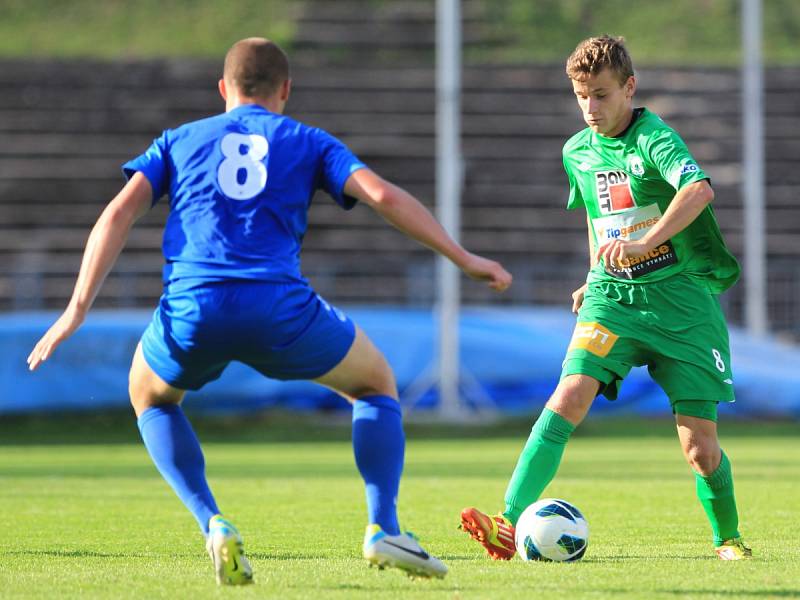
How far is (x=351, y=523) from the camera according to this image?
7660 millimetres

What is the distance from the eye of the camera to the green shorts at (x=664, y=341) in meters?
5.95

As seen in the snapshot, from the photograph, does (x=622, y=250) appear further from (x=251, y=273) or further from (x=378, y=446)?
(x=251, y=273)

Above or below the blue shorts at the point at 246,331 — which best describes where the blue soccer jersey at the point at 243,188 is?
above

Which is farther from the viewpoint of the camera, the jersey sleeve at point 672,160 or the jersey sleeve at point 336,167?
the jersey sleeve at point 672,160

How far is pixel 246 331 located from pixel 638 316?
193 centimetres

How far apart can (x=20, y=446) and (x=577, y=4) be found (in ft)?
76.6

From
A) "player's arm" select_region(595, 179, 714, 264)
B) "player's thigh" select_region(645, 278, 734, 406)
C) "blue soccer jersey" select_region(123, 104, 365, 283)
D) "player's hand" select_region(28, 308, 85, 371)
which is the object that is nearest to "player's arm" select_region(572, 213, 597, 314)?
"player's thigh" select_region(645, 278, 734, 406)

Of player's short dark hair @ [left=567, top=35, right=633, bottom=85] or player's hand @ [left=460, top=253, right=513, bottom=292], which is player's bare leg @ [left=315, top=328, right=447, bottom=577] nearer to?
player's hand @ [left=460, top=253, right=513, bottom=292]

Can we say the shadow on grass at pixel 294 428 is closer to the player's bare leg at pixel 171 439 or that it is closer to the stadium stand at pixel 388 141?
the stadium stand at pixel 388 141

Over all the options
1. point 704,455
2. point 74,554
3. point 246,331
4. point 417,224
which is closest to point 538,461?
point 704,455

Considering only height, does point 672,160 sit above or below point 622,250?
above

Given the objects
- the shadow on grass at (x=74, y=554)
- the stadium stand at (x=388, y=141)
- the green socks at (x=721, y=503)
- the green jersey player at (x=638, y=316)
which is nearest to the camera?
the green jersey player at (x=638, y=316)

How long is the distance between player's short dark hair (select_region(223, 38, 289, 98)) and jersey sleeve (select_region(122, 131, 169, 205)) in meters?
0.33

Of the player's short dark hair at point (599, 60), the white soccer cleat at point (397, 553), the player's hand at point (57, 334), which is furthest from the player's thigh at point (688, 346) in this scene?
the player's hand at point (57, 334)
